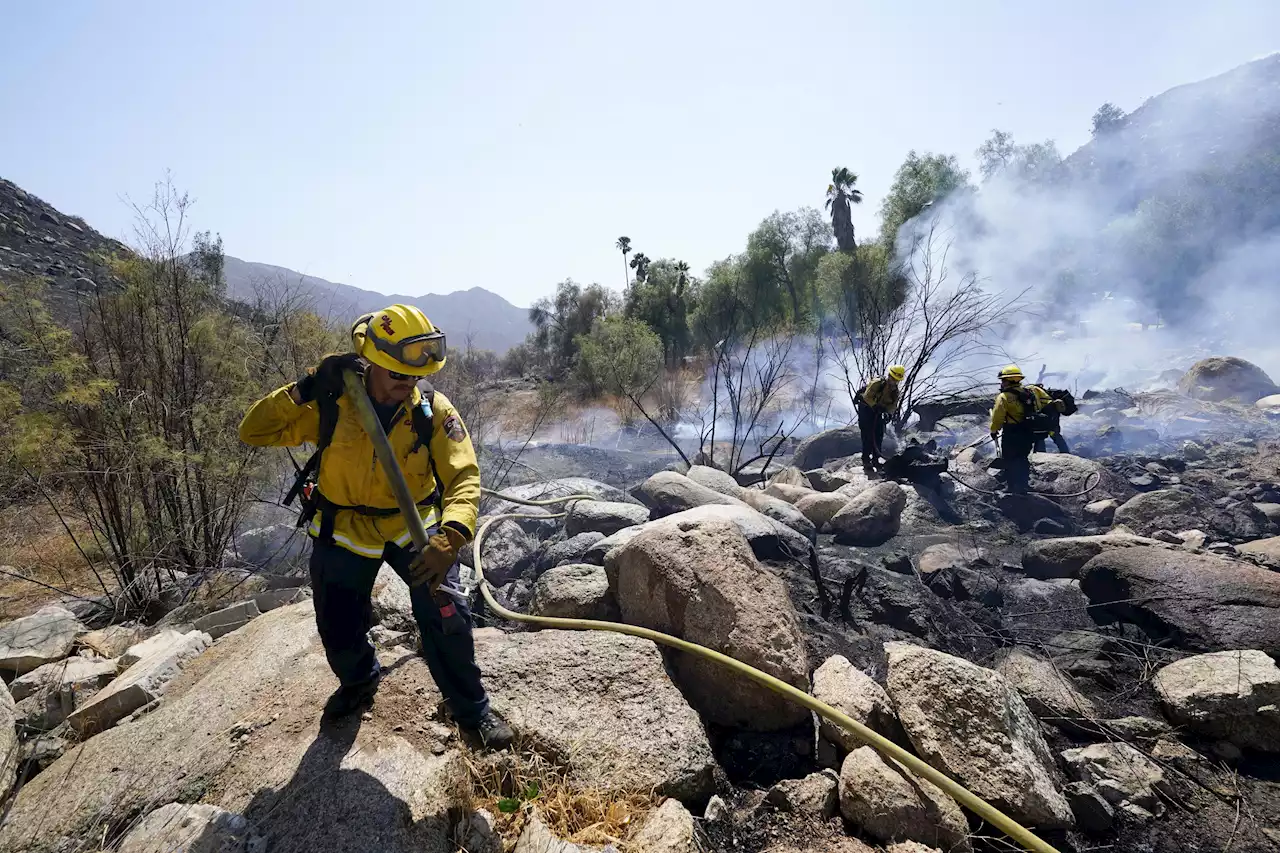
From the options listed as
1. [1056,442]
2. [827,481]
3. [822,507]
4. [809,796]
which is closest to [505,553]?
[809,796]

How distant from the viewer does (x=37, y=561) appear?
554 cm

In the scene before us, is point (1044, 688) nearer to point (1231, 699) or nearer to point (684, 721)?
point (1231, 699)

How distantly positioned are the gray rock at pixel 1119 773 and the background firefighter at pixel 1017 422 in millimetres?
5668

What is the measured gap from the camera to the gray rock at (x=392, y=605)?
3.48 meters

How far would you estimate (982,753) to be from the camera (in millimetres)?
2525

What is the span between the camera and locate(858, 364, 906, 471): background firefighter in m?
8.90

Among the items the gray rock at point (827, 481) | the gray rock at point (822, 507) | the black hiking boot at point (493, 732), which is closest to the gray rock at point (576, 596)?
the black hiking boot at point (493, 732)

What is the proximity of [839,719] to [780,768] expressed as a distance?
1.67ft

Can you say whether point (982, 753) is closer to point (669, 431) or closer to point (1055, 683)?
point (1055, 683)

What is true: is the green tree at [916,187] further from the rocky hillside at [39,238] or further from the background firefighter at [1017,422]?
the rocky hillside at [39,238]

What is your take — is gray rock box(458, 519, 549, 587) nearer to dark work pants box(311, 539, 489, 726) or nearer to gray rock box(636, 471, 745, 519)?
gray rock box(636, 471, 745, 519)

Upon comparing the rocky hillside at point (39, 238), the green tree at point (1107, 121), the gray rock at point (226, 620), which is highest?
the green tree at point (1107, 121)

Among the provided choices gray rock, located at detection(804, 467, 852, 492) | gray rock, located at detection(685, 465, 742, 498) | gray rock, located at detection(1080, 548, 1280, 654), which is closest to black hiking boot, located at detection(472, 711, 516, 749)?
gray rock, located at detection(1080, 548, 1280, 654)

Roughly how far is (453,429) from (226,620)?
2727 mm
